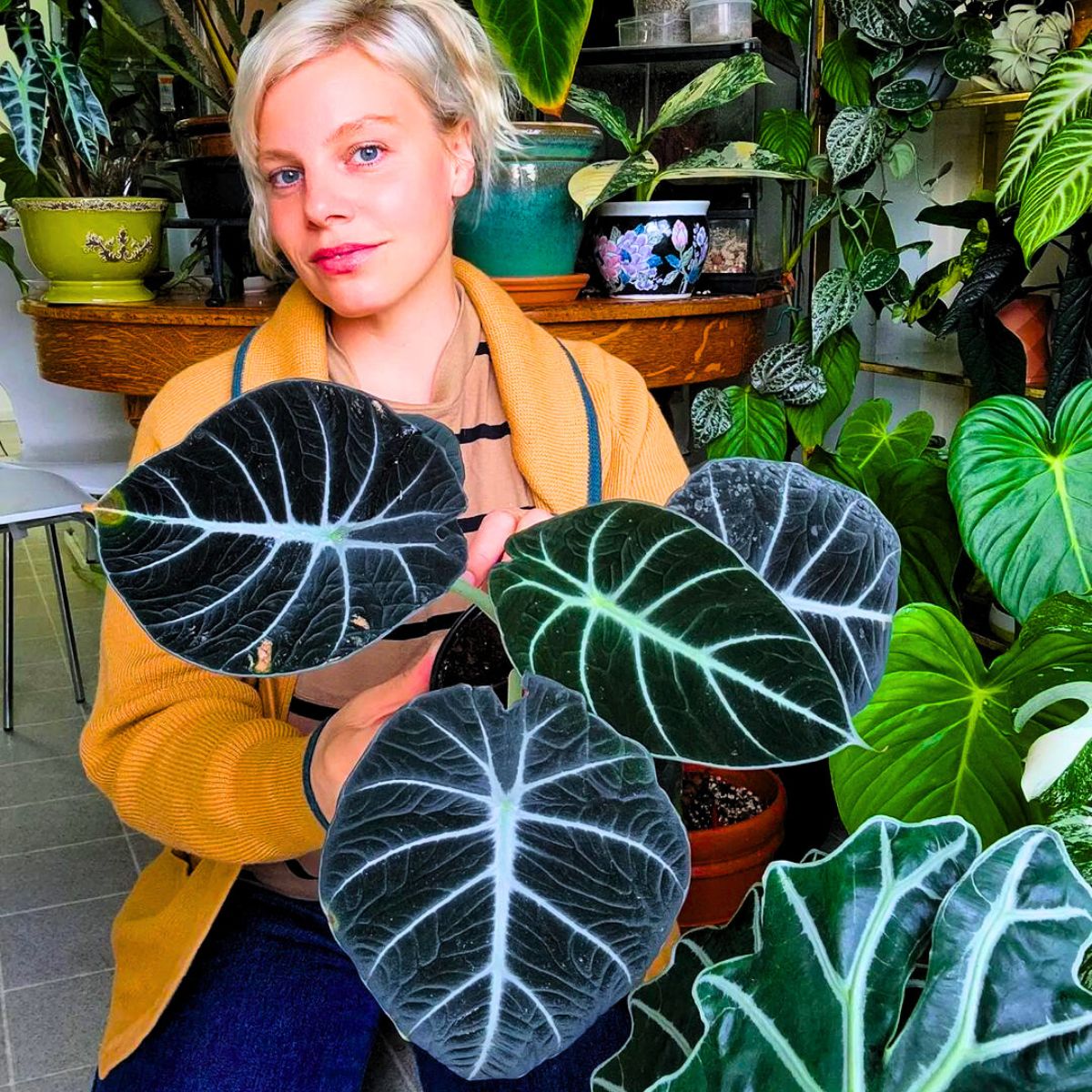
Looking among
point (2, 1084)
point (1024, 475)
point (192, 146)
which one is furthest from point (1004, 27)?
point (2, 1084)

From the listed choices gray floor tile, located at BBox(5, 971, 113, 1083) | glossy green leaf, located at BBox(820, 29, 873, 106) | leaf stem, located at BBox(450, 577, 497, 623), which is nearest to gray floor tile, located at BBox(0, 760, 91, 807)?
gray floor tile, located at BBox(5, 971, 113, 1083)

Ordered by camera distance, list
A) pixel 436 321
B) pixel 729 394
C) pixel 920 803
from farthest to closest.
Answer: pixel 729 394 < pixel 436 321 < pixel 920 803

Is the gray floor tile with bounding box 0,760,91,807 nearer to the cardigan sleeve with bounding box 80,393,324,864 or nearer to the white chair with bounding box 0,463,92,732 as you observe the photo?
the white chair with bounding box 0,463,92,732

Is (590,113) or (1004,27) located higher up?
(1004,27)

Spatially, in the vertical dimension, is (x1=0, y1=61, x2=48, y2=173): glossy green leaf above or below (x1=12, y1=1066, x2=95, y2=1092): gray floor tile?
above

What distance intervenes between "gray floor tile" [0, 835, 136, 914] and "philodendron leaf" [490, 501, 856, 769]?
1800mm

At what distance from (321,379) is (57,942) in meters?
1.44

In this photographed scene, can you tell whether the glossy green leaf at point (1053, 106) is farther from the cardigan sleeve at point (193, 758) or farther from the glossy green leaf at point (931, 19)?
the cardigan sleeve at point (193, 758)

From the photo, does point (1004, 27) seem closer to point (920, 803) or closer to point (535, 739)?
point (920, 803)

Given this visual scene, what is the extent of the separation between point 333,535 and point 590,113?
1612 millimetres

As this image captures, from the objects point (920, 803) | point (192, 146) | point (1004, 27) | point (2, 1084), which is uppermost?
point (1004, 27)

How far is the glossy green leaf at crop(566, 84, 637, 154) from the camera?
6.11 feet

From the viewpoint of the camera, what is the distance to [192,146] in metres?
2.05

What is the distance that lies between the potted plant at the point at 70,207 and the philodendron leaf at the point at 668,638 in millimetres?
1873
